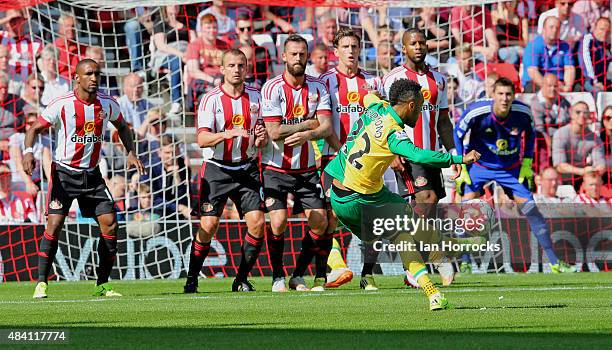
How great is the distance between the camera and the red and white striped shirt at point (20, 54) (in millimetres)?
16234

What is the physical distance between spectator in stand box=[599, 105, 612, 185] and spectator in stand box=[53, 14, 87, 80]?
749 cm

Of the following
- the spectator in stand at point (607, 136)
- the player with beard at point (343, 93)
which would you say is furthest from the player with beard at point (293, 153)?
the spectator in stand at point (607, 136)

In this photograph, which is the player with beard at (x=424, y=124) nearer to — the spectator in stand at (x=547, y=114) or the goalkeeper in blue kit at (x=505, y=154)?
the goalkeeper in blue kit at (x=505, y=154)

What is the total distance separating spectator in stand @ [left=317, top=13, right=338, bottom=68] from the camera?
1688cm

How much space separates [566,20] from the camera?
58.6 ft

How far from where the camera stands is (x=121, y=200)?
1583cm

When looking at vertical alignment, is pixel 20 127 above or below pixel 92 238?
above

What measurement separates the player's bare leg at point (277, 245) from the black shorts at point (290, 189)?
0.29 feet

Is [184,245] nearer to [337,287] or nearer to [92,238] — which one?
[92,238]

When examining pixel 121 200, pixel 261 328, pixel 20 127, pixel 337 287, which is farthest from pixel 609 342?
pixel 20 127

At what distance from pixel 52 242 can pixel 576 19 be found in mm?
9920

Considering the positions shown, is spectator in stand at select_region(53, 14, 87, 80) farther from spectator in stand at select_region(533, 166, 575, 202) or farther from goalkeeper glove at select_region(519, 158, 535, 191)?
spectator in stand at select_region(533, 166, 575, 202)

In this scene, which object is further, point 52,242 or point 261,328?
point 52,242

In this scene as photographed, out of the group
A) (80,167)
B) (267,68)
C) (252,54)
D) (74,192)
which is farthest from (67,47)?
(74,192)
